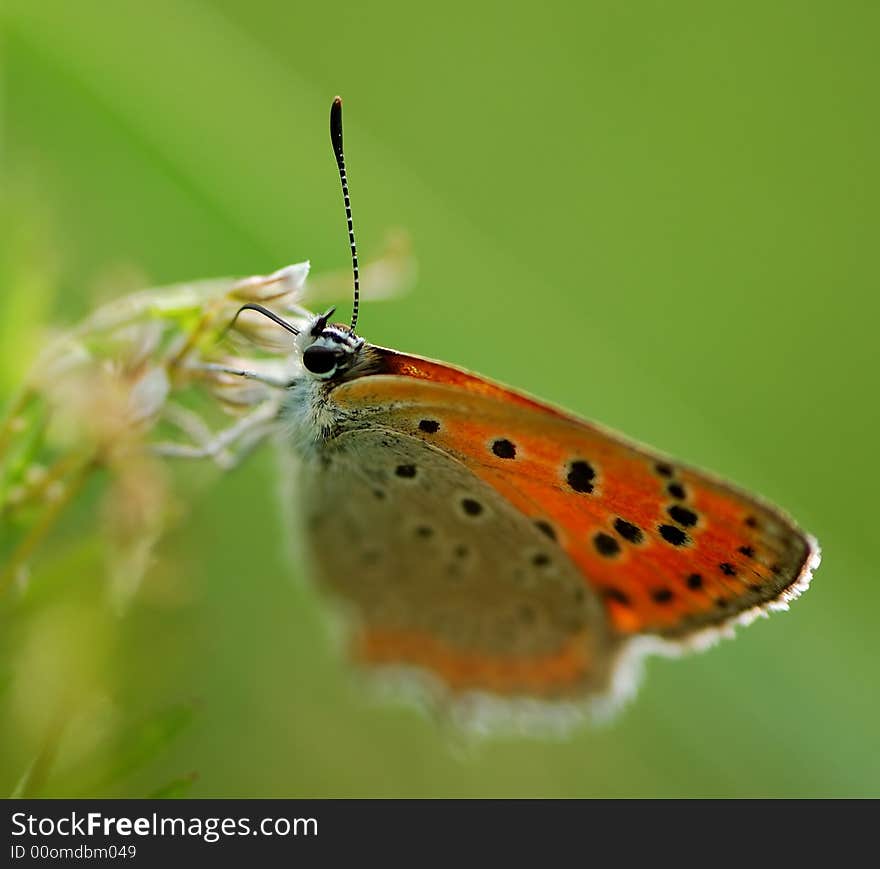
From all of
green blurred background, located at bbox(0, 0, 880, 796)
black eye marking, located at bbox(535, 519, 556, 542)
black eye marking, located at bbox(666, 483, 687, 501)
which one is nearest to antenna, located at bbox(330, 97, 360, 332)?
green blurred background, located at bbox(0, 0, 880, 796)

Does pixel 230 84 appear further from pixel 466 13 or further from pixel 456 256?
pixel 466 13

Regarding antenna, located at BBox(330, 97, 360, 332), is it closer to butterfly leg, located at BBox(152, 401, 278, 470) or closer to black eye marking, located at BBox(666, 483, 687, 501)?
butterfly leg, located at BBox(152, 401, 278, 470)

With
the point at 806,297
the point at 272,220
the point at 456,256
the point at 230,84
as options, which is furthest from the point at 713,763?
the point at 806,297

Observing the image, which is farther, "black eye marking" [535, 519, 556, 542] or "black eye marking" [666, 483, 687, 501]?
"black eye marking" [535, 519, 556, 542]

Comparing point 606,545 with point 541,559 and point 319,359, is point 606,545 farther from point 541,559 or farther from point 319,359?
point 319,359

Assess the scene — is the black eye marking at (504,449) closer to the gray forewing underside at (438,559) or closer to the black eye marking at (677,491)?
the gray forewing underside at (438,559)
